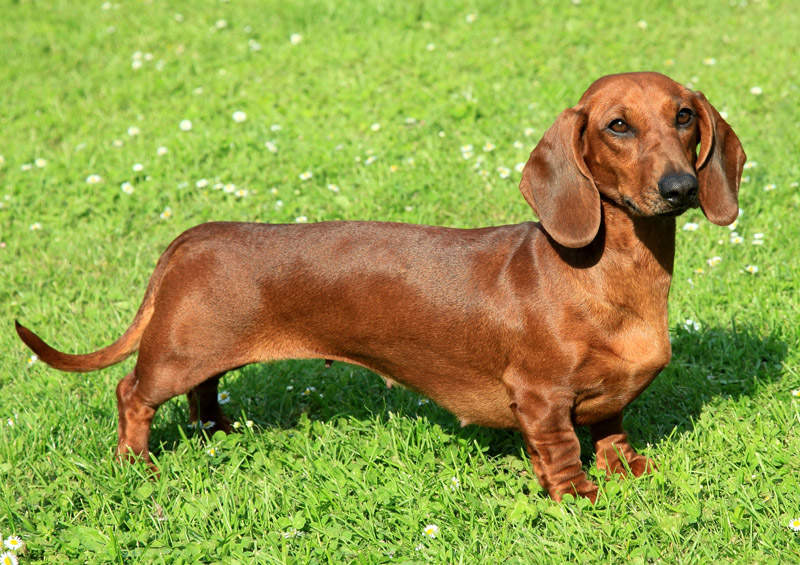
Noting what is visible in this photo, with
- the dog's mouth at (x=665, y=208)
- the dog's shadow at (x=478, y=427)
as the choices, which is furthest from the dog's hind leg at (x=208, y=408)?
the dog's mouth at (x=665, y=208)

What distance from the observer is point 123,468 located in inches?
133

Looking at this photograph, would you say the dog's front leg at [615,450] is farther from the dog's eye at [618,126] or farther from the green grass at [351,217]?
the dog's eye at [618,126]

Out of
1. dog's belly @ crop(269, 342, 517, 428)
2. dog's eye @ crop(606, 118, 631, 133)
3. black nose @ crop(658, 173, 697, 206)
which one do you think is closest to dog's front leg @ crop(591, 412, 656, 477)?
dog's belly @ crop(269, 342, 517, 428)

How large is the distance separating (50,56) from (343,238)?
6.30m

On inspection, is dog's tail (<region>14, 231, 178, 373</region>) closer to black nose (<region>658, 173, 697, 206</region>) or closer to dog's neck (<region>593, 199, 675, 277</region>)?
dog's neck (<region>593, 199, 675, 277</region>)

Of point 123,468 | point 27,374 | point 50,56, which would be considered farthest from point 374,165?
point 50,56

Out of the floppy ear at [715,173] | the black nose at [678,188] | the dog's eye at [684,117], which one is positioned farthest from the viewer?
the floppy ear at [715,173]

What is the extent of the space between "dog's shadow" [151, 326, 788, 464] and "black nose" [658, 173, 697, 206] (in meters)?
1.20

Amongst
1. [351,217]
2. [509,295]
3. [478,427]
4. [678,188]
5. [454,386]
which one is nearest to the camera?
[678,188]

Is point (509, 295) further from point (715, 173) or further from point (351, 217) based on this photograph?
point (351, 217)

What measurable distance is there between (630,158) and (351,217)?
9.09ft

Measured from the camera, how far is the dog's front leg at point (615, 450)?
10.8 ft

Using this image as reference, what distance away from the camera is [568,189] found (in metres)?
2.87

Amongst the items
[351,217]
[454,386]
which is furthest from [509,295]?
[351,217]
